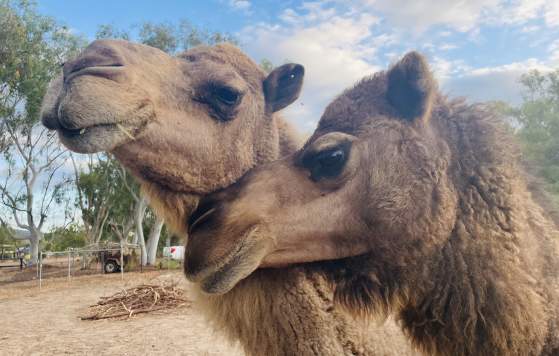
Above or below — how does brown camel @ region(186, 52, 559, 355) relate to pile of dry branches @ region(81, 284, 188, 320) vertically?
above

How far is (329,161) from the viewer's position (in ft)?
6.83

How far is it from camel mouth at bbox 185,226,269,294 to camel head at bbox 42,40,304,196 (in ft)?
2.94

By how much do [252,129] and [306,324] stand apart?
4.52 ft

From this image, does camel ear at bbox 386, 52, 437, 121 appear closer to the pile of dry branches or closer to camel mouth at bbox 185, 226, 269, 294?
camel mouth at bbox 185, 226, 269, 294

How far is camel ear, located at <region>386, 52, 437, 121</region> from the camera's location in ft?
7.00

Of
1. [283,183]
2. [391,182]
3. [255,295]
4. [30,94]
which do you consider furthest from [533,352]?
[30,94]

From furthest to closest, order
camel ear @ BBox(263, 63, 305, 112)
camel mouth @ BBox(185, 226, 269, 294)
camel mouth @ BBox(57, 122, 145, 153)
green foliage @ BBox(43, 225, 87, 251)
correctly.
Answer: green foliage @ BBox(43, 225, 87, 251) → camel ear @ BBox(263, 63, 305, 112) → camel mouth @ BBox(57, 122, 145, 153) → camel mouth @ BBox(185, 226, 269, 294)

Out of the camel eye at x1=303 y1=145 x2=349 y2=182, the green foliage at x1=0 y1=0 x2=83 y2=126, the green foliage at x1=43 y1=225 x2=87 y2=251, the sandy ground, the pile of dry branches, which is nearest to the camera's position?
the camel eye at x1=303 y1=145 x2=349 y2=182

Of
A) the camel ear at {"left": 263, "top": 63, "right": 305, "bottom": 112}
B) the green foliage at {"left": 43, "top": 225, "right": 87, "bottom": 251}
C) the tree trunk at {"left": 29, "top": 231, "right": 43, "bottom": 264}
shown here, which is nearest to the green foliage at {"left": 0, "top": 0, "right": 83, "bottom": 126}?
the tree trunk at {"left": 29, "top": 231, "right": 43, "bottom": 264}

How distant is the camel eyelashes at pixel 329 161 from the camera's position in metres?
2.07

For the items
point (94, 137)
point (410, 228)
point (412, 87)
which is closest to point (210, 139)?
point (94, 137)

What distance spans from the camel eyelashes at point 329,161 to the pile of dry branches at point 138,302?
10948mm

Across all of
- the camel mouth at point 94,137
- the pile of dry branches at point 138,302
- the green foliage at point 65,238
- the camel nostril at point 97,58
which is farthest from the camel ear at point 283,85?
the green foliage at point 65,238

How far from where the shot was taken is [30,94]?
2267cm
